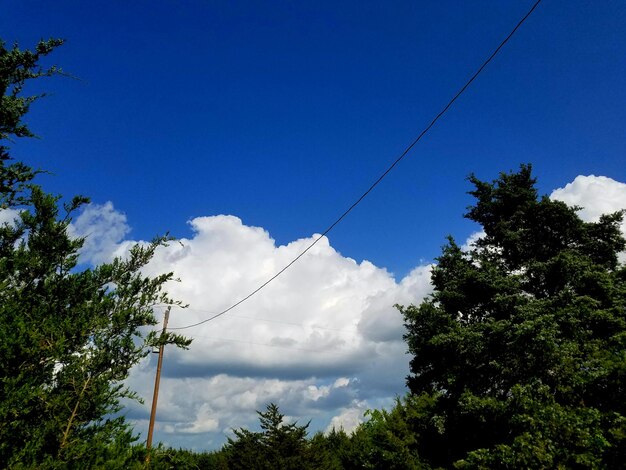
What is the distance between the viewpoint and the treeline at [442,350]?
15.6ft

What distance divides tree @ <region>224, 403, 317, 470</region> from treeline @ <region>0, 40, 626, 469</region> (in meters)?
0.10

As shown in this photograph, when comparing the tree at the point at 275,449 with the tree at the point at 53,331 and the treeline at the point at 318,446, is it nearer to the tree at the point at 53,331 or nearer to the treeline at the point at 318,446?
the treeline at the point at 318,446

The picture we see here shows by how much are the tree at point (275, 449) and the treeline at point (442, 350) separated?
0.10 metres

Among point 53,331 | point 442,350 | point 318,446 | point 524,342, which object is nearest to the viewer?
point 53,331

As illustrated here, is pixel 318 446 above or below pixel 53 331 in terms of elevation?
below

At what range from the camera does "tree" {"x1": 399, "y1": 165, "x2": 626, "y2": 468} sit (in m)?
11.3

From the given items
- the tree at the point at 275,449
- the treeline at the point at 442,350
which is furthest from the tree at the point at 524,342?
the tree at the point at 275,449

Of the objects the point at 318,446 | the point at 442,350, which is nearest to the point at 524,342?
the point at 442,350

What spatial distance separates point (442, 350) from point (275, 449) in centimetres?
1195

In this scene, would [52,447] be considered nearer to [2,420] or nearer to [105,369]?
[2,420]

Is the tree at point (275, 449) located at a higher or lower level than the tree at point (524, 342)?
lower

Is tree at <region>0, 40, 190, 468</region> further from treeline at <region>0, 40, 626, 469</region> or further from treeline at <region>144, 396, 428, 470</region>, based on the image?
treeline at <region>144, 396, 428, 470</region>

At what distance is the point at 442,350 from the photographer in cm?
1952

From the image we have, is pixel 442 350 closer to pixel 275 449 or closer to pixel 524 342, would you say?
pixel 524 342
